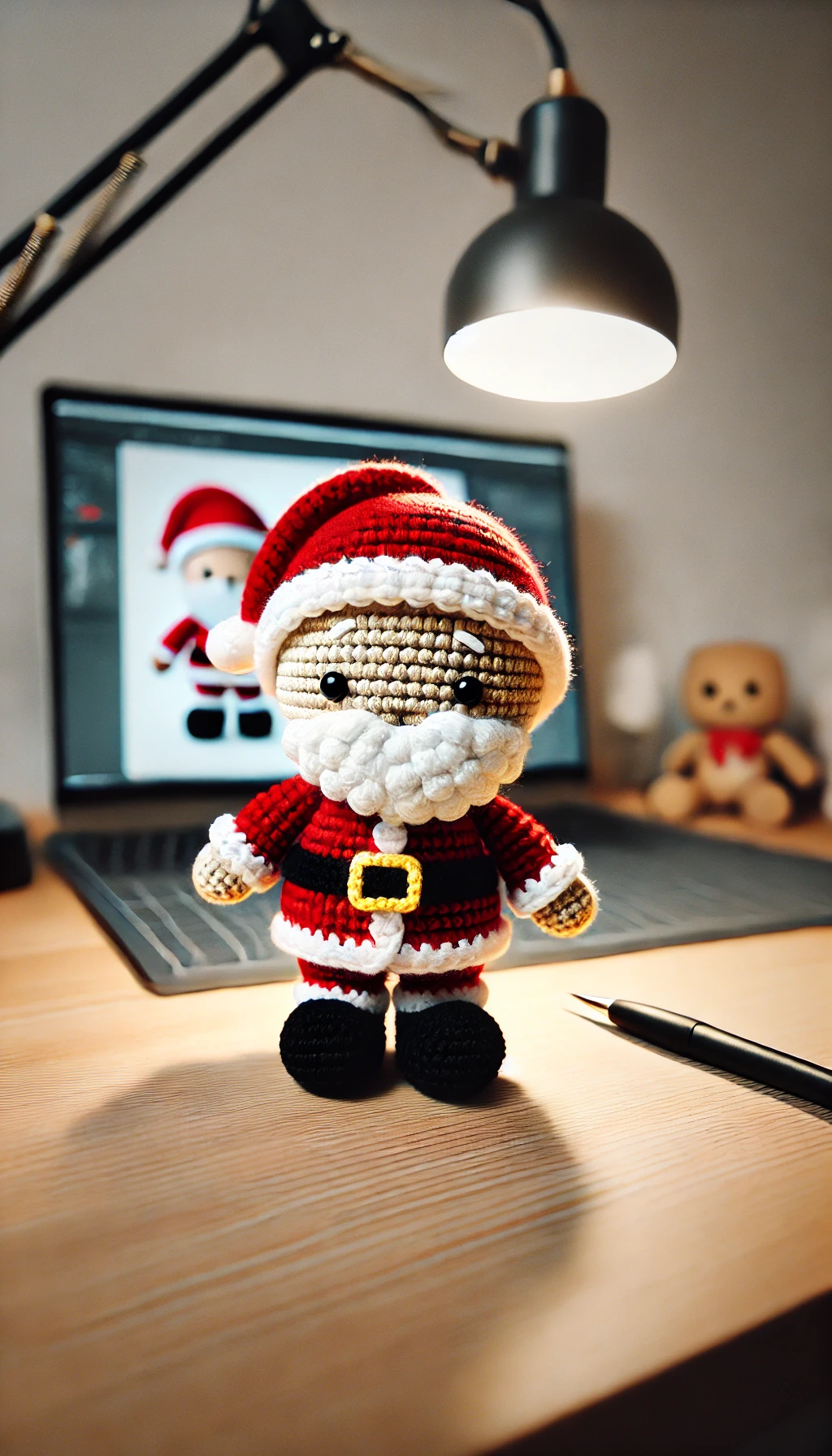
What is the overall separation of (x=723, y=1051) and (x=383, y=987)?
5.7 inches

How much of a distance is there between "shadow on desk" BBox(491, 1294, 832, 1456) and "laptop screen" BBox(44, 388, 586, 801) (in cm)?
65

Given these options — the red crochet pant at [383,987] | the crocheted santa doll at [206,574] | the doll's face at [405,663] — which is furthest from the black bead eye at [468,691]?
the crocheted santa doll at [206,574]

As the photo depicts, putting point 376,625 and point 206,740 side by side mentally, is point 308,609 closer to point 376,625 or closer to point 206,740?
point 376,625

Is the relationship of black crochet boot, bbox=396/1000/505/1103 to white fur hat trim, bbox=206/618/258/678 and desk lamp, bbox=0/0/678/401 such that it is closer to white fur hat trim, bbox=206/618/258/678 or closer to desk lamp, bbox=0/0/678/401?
white fur hat trim, bbox=206/618/258/678

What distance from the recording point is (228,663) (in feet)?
1.34

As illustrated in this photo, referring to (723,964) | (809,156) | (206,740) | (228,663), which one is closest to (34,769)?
(206,740)

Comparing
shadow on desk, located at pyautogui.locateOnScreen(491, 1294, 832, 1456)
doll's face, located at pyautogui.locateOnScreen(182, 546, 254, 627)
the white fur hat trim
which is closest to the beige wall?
doll's face, located at pyautogui.locateOnScreen(182, 546, 254, 627)

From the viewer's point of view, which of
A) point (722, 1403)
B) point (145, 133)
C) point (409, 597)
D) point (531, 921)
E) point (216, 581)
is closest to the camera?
point (722, 1403)

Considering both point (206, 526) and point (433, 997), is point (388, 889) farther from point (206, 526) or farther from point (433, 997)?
point (206, 526)

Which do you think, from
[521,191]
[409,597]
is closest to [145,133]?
[521,191]

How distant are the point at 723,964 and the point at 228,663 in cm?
33

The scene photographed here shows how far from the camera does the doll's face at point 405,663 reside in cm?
35

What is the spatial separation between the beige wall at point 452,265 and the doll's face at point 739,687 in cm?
16

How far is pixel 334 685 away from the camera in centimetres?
36
